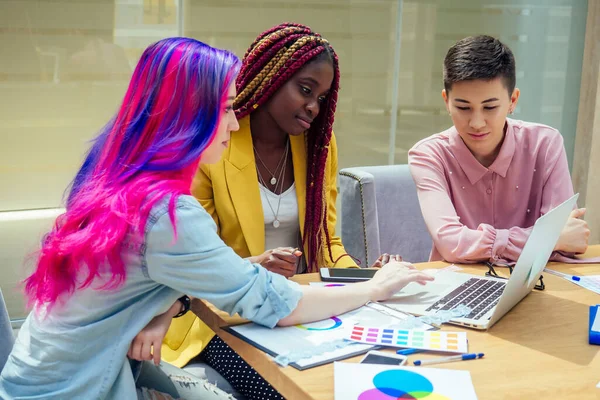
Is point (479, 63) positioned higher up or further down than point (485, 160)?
higher up

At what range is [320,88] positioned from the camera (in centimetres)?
218

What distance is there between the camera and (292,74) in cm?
215

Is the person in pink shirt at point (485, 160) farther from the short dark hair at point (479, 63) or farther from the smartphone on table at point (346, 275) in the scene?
the smartphone on table at point (346, 275)

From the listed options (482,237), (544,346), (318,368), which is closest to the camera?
(318,368)

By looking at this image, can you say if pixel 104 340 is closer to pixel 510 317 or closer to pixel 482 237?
pixel 510 317

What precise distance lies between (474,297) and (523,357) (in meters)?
0.35

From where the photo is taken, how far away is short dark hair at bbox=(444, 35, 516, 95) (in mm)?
2195

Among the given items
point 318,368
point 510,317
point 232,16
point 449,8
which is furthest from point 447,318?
point 449,8

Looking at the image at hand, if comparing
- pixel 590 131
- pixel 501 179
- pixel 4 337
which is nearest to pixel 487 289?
pixel 501 179

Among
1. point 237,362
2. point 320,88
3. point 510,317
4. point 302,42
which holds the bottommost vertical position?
point 237,362

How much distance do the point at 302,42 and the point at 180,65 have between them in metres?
0.76

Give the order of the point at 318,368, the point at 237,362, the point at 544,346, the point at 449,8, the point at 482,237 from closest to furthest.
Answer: the point at 318,368, the point at 544,346, the point at 237,362, the point at 482,237, the point at 449,8

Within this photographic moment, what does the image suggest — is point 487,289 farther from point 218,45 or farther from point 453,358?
point 218,45

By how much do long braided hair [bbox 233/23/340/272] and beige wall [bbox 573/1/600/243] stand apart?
3.11 m
